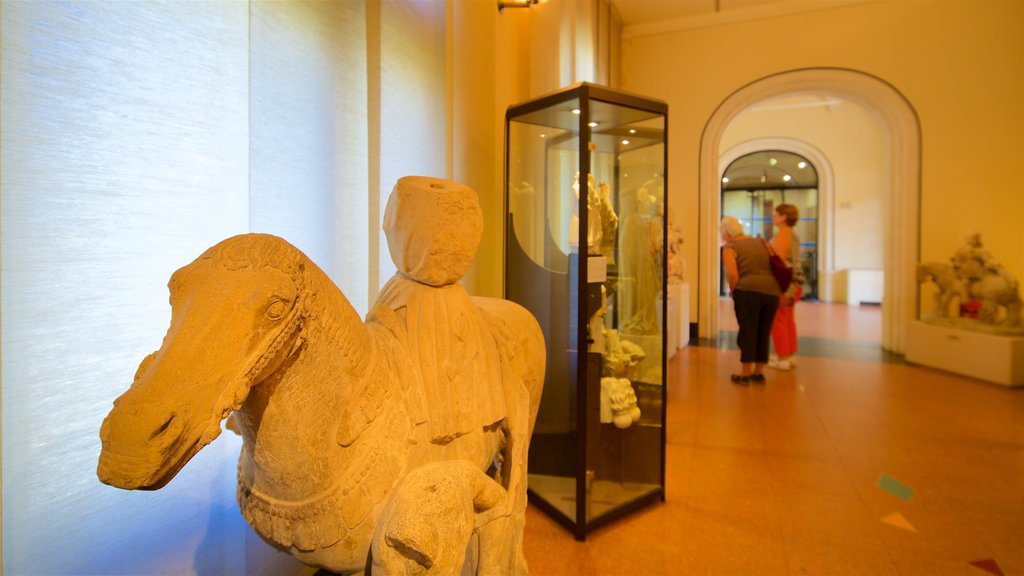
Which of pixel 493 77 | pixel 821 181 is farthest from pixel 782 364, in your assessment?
pixel 821 181

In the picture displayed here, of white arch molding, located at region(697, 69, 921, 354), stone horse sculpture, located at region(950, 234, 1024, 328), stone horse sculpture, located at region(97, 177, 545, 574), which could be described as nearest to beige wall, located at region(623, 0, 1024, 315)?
white arch molding, located at region(697, 69, 921, 354)

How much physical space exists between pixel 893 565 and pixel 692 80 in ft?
23.6

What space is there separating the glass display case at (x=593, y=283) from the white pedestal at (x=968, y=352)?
4.51 metres

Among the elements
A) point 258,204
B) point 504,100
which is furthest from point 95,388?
point 504,100

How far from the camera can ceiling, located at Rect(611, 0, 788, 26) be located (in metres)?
7.48

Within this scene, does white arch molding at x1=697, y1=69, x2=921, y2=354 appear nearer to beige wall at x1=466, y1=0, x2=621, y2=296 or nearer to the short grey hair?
the short grey hair

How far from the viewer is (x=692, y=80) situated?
8.04m

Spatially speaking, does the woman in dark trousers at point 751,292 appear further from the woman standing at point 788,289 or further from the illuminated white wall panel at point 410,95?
the illuminated white wall panel at point 410,95

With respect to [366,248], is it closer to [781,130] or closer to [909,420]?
[909,420]

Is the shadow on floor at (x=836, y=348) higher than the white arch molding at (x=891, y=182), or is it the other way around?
the white arch molding at (x=891, y=182)

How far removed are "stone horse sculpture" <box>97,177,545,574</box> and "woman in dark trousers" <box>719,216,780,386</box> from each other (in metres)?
4.15

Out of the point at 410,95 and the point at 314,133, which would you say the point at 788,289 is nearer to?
the point at 410,95

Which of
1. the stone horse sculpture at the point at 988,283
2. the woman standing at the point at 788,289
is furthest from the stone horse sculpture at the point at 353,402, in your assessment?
the stone horse sculpture at the point at 988,283

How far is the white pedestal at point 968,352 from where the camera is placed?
5.19 m
